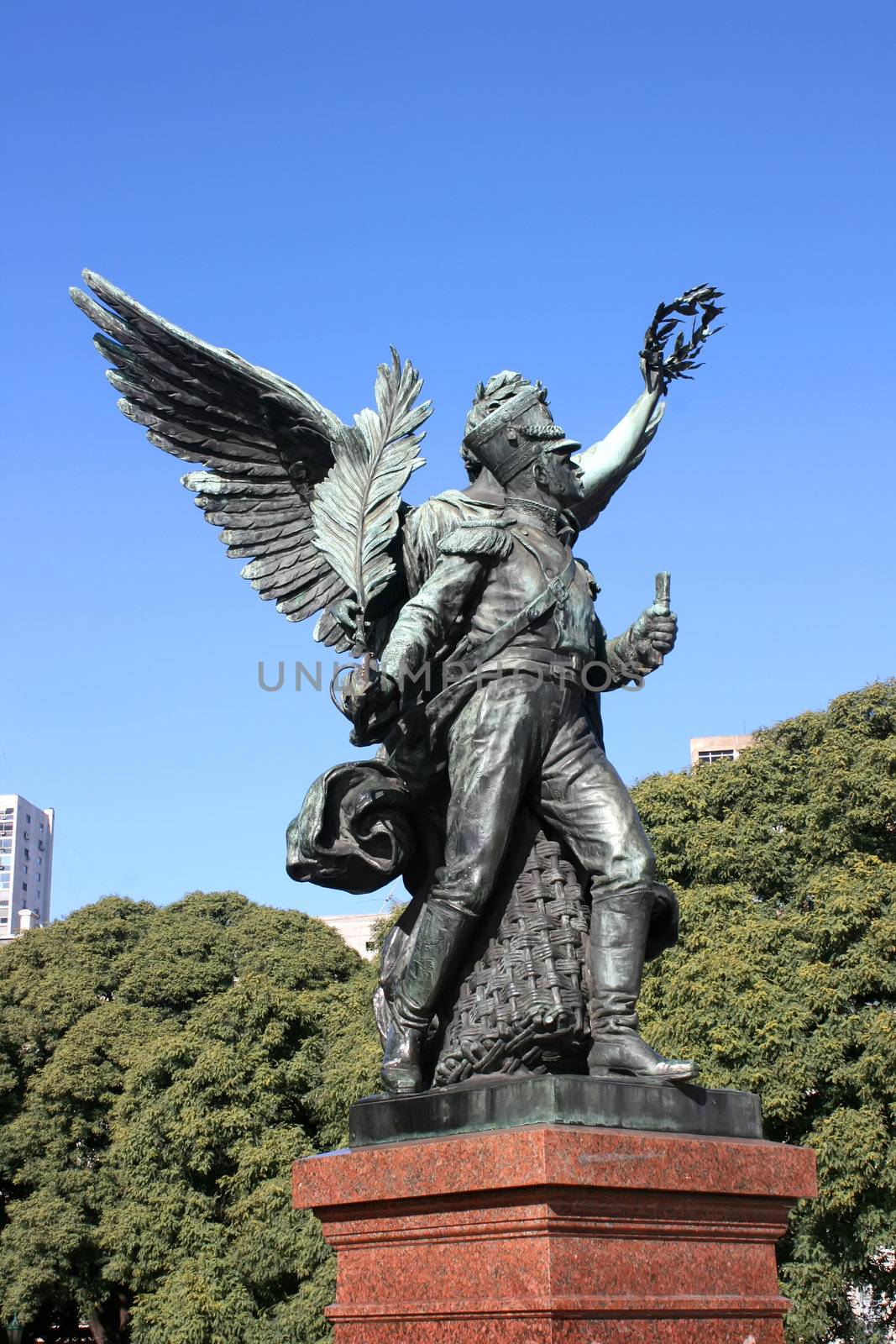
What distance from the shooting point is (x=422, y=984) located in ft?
20.4

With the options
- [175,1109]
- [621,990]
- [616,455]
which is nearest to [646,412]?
[616,455]

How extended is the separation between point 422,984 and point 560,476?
2364 millimetres

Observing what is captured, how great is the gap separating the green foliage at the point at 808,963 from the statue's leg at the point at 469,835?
48.1ft

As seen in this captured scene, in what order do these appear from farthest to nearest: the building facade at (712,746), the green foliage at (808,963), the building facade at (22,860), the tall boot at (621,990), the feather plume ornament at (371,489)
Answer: the building facade at (22,860), the building facade at (712,746), the green foliage at (808,963), the feather plume ornament at (371,489), the tall boot at (621,990)

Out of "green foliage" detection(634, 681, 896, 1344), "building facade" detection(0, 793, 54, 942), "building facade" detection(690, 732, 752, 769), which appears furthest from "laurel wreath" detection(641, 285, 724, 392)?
"building facade" detection(0, 793, 54, 942)

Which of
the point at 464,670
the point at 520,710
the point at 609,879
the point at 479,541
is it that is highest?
the point at 479,541

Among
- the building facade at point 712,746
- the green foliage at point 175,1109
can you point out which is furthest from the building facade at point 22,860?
the green foliage at point 175,1109

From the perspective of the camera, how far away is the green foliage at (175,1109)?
25.1 m

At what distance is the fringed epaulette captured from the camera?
6.71m

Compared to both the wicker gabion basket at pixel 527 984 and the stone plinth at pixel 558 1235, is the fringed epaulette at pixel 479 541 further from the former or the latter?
the stone plinth at pixel 558 1235

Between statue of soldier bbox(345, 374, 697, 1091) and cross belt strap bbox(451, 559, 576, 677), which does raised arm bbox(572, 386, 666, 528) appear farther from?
cross belt strap bbox(451, 559, 576, 677)

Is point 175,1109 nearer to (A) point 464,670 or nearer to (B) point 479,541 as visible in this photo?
(A) point 464,670

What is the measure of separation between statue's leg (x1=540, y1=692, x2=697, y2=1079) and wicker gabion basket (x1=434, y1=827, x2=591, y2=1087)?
0.29 ft

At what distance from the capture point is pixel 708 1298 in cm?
554
